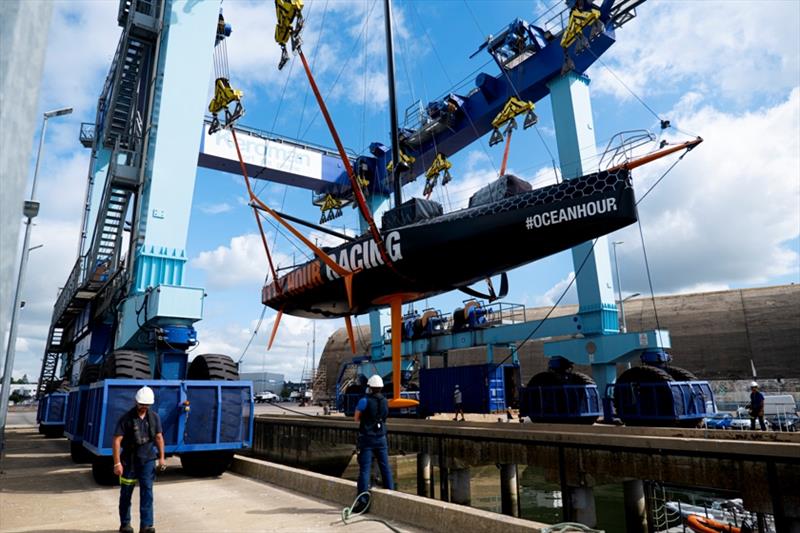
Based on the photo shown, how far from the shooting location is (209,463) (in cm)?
977

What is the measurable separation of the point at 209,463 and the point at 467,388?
34.8ft

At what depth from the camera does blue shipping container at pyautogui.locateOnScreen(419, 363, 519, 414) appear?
59.6 feet

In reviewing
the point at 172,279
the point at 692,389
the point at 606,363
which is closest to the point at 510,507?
the point at 692,389

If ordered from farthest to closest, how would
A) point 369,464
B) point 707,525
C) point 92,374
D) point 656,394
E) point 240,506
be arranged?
1. point 656,394
2. point 707,525
3. point 92,374
4. point 240,506
5. point 369,464

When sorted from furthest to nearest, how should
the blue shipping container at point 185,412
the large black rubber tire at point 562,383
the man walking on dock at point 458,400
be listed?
the man walking on dock at point 458,400
the large black rubber tire at point 562,383
the blue shipping container at point 185,412

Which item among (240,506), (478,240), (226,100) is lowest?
(240,506)

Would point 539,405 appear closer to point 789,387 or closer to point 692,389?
point 692,389

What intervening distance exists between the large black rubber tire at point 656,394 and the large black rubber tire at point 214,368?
32.7 feet

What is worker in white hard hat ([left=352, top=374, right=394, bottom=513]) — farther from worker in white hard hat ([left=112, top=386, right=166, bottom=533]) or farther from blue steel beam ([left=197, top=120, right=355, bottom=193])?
blue steel beam ([left=197, top=120, right=355, bottom=193])

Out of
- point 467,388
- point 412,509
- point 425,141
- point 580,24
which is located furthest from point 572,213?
point 425,141

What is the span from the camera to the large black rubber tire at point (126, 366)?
9.15 meters

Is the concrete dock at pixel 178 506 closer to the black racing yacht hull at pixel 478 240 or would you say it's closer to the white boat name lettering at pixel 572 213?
the black racing yacht hull at pixel 478 240

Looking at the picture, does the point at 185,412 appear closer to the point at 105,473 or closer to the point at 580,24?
the point at 105,473

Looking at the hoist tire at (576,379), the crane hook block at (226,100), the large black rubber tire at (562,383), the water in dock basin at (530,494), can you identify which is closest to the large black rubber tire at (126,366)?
the crane hook block at (226,100)
